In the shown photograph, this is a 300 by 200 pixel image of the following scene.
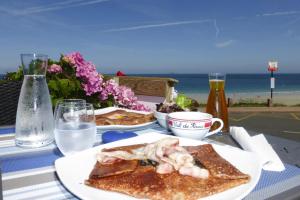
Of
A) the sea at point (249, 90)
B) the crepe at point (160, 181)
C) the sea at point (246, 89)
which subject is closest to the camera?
the crepe at point (160, 181)

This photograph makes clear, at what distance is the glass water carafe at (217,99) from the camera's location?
1.82 metres

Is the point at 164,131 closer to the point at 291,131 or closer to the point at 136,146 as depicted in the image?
the point at 136,146

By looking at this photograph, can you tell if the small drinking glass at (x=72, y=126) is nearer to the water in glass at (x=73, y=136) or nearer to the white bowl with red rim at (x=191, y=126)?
the water in glass at (x=73, y=136)

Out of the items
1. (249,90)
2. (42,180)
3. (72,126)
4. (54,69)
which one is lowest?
(249,90)

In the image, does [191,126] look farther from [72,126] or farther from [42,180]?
[42,180]

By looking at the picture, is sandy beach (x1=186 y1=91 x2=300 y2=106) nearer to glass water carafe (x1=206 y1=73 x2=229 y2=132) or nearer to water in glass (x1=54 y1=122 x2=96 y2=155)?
glass water carafe (x1=206 y1=73 x2=229 y2=132)

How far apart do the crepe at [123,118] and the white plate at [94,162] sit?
0.44 m

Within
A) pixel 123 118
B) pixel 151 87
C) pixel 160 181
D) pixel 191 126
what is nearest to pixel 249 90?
pixel 151 87

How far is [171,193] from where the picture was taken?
830 mm

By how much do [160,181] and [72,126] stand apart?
1.56ft

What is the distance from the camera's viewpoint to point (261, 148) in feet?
4.31

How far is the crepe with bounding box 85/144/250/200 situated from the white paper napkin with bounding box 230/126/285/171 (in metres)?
0.18

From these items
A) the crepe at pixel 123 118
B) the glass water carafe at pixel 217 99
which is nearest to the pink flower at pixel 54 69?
the crepe at pixel 123 118

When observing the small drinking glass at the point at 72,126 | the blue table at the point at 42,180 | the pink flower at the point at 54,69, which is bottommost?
the blue table at the point at 42,180
